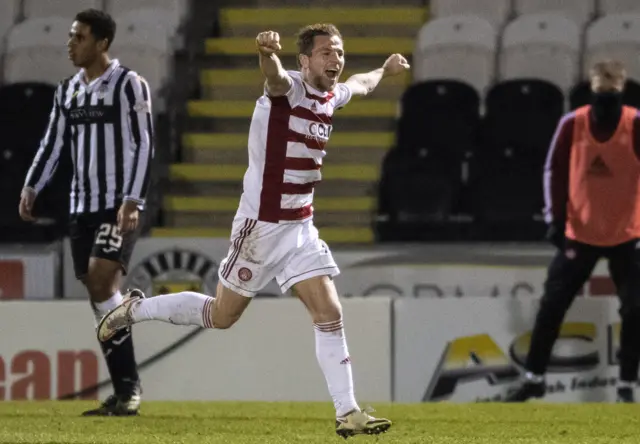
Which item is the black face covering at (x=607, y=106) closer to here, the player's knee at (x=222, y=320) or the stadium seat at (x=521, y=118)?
the stadium seat at (x=521, y=118)

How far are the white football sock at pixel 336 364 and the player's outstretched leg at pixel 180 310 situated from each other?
1.35ft

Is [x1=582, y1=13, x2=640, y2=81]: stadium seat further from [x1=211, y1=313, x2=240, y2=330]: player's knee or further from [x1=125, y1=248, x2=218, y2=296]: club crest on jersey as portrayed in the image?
[x1=211, y1=313, x2=240, y2=330]: player's knee

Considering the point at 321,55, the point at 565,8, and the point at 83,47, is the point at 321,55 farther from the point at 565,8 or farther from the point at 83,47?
the point at 565,8

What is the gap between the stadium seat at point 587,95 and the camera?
974 cm

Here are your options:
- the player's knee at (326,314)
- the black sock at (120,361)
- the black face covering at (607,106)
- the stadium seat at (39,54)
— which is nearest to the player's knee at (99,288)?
the black sock at (120,361)

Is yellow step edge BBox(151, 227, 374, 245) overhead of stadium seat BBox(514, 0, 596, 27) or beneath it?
beneath

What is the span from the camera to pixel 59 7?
11.9 metres

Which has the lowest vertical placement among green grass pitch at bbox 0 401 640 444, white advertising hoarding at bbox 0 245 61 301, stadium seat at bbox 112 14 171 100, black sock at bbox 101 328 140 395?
green grass pitch at bbox 0 401 640 444

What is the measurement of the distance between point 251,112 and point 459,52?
5.53 feet

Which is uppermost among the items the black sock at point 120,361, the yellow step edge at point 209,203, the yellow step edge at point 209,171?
the yellow step edge at point 209,171

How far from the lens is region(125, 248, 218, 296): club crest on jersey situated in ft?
29.7

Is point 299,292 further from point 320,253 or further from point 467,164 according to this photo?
point 467,164

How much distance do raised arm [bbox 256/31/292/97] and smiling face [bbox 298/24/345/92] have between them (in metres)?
0.21

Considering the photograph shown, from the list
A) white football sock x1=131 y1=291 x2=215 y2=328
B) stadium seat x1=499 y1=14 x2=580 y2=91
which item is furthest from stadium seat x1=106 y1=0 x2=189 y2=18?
white football sock x1=131 y1=291 x2=215 y2=328
